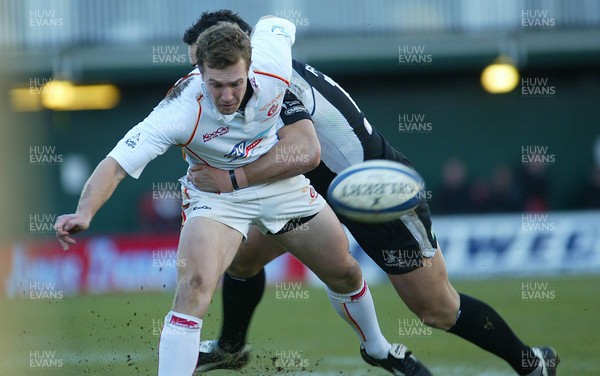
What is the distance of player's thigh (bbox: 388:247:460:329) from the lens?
5336mm

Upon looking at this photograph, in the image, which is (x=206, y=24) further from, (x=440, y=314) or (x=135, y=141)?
(x=440, y=314)

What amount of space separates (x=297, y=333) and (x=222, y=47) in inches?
183

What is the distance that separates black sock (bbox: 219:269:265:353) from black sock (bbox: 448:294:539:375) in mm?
1327

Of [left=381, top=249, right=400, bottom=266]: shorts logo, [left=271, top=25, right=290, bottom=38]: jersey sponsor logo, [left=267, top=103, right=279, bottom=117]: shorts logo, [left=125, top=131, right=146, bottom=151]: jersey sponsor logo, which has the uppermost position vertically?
[left=271, top=25, right=290, bottom=38]: jersey sponsor logo

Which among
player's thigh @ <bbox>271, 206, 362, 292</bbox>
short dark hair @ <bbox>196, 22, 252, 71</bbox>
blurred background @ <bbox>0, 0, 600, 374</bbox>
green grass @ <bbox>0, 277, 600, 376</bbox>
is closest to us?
short dark hair @ <bbox>196, 22, 252, 71</bbox>

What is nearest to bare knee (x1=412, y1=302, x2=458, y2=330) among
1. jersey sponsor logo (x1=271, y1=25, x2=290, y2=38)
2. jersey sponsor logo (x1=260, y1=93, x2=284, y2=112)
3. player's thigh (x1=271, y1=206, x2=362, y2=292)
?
player's thigh (x1=271, y1=206, x2=362, y2=292)

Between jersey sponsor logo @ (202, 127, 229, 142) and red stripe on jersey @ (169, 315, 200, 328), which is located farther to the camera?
jersey sponsor logo @ (202, 127, 229, 142)

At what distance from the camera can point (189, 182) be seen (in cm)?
511

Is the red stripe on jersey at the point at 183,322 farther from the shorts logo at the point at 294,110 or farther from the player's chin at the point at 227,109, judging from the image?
the shorts logo at the point at 294,110

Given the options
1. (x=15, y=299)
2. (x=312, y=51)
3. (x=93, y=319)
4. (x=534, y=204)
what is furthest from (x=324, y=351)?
(x=312, y=51)

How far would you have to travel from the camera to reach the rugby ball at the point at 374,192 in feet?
16.2

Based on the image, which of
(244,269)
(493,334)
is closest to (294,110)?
(244,269)

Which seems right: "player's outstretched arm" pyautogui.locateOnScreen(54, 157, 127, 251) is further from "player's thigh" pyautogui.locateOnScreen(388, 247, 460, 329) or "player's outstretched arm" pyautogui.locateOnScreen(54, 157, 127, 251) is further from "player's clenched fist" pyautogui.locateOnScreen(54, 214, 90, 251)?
"player's thigh" pyautogui.locateOnScreen(388, 247, 460, 329)

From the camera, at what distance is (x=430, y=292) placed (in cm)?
536
